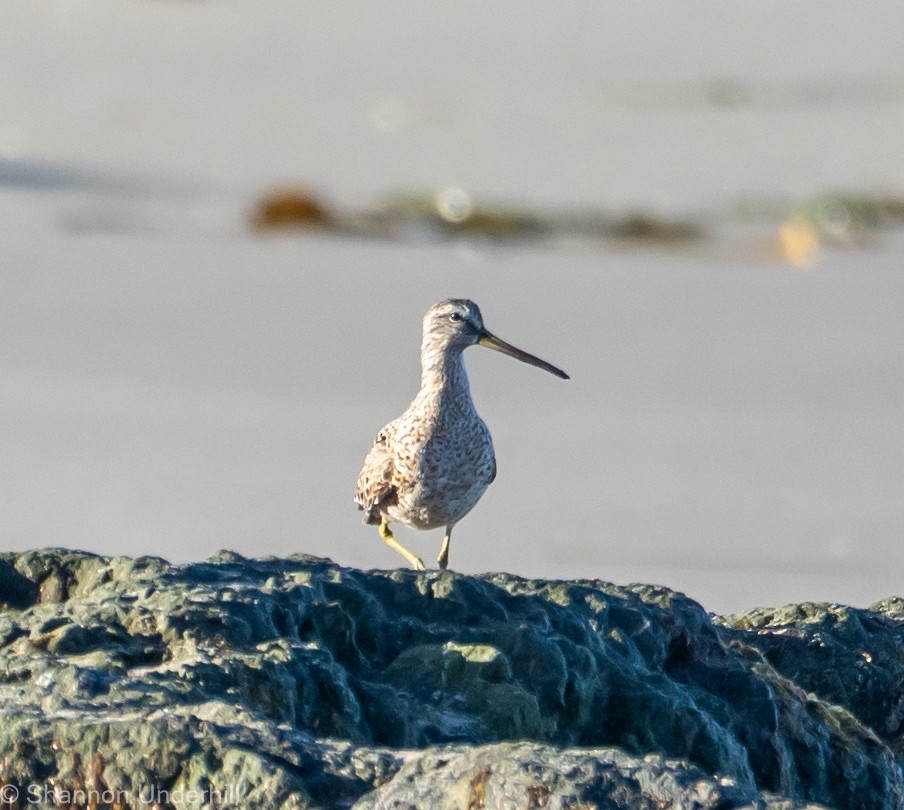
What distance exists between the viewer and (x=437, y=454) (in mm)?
5957

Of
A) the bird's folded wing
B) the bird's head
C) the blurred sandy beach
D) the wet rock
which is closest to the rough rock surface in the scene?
the bird's folded wing

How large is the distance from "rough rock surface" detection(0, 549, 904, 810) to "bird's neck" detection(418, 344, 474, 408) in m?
2.00

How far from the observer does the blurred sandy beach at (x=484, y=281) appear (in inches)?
325

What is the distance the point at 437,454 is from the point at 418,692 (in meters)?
2.52

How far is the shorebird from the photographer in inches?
235

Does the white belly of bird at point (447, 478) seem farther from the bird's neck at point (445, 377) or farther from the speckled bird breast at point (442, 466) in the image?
the bird's neck at point (445, 377)

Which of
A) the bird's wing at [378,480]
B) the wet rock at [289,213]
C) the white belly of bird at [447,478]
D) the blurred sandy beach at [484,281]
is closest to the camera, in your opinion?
the white belly of bird at [447,478]

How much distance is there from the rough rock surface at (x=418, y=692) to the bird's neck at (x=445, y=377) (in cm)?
200

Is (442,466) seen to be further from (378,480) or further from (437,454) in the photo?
(378,480)

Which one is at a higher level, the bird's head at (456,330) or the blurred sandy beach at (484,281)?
the blurred sandy beach at (484,281)

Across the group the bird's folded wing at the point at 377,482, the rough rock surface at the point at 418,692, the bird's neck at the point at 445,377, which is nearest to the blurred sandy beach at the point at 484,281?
the bird's folded wing at the point at 377,482

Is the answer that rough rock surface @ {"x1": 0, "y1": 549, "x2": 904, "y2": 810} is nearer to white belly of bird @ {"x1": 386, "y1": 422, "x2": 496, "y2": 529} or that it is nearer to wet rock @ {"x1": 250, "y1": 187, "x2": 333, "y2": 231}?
white belly of bird @ {"x1": 386, "y1": 422, "x2": 496, "y2": 529}

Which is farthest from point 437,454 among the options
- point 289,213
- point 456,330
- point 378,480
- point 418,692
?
point 289,213

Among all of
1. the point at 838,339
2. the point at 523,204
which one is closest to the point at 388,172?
the point at 523,204
